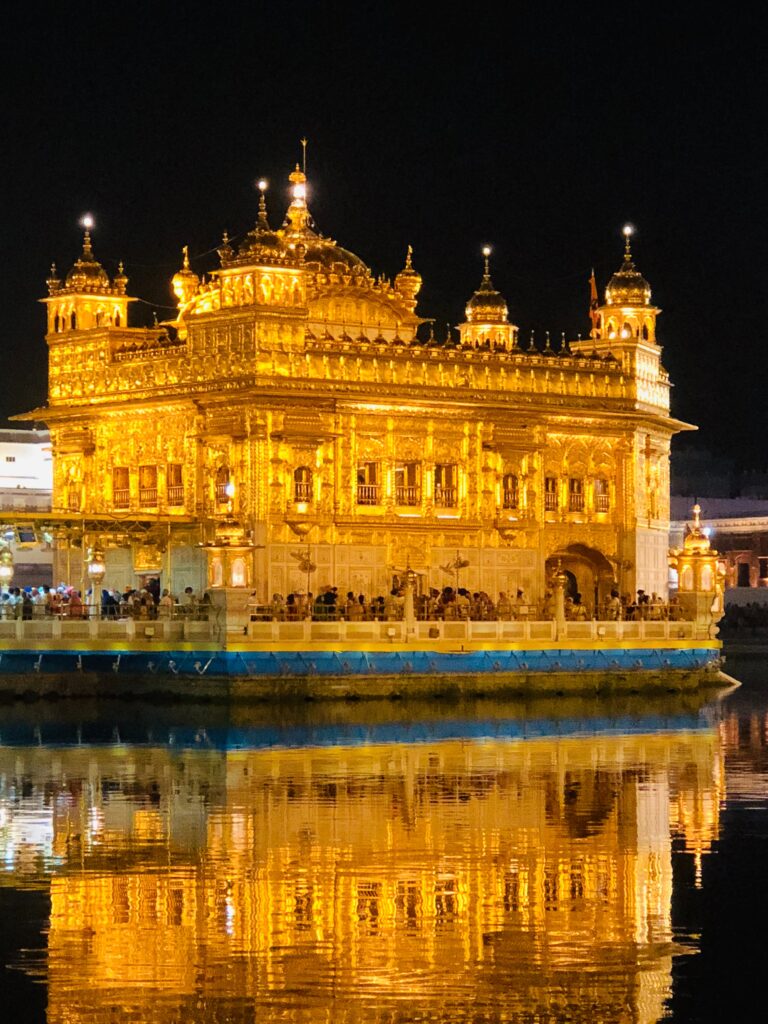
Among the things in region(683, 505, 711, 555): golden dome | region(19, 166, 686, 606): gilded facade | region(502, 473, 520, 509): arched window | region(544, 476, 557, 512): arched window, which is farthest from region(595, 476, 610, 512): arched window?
region(683, 505, 711, 555): golden dome

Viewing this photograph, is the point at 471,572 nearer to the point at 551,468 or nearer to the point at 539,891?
the point at 551,468

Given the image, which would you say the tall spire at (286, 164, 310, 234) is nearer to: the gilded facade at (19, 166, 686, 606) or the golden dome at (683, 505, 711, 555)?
the gilded facade at (19, 166, 686, 606)

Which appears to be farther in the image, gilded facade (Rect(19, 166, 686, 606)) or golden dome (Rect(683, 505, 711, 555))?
golden dome (Rect(683, 505, 711, 555))

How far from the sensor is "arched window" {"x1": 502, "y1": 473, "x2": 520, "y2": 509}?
59219mm

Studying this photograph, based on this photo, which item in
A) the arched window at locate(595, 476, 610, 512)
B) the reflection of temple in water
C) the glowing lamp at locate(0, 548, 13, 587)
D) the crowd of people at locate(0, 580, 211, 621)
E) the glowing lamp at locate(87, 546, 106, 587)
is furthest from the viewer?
the arched window at locate(595, 476, 610, 512)

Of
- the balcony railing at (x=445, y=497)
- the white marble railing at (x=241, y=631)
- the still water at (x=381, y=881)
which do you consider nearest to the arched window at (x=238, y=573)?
the white marble railing at (x=241, y=631)

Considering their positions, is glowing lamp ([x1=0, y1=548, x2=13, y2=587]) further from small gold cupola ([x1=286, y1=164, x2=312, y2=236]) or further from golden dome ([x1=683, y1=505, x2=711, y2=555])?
golden dome ([x1=683, y1=505, x2=711, y2=555])

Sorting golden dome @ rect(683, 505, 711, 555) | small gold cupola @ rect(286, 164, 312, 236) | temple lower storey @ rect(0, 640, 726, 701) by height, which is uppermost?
small gold cupola @ rect(286, 164, 312, 236)

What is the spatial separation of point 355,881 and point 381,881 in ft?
0.78

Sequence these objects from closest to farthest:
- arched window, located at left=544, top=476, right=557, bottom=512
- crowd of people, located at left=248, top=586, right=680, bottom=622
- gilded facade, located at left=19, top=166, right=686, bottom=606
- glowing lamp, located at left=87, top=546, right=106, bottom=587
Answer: crowd of people, located at left=248, top=586, right=680, bottom=622 < gilded facade, located at left=19, top=166, right=686, bottom=606 < glowing lamp, located at left=87, top=546, right=106, bottom=587 < arched window, located at left=544, top=476, right=557, bottom=512

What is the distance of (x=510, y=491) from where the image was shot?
59344 millimetres

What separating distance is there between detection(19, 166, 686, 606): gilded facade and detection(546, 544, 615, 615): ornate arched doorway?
0.06 m

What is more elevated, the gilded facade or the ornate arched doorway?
the gilded facade

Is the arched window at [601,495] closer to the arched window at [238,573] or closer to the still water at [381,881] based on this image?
the arched window at [238,573]
